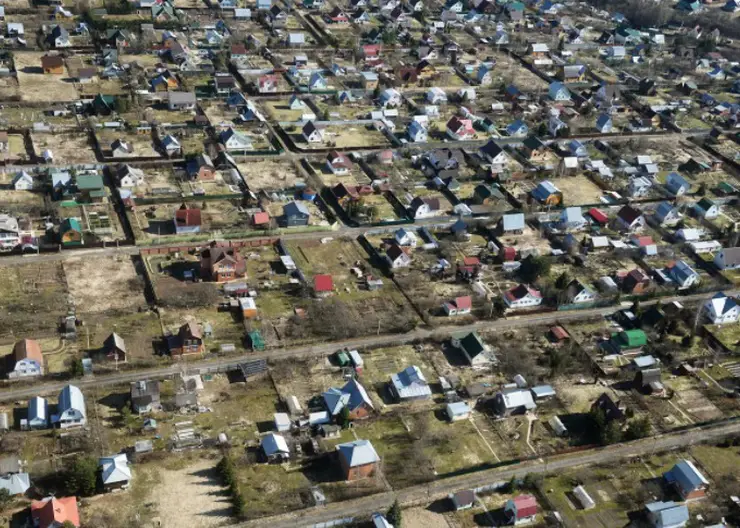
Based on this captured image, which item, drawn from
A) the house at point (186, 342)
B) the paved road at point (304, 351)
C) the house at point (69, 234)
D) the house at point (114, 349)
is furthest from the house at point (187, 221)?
the paved road at point (304, 351)

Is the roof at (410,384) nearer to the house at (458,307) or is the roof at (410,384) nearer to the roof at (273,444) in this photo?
the house at (458,307)

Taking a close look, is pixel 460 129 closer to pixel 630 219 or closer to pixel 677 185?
pixel 630 219

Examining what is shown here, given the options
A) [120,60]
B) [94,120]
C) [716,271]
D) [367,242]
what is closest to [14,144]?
[94,120]

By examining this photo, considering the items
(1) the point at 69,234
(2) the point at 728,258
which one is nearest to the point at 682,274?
(2) the point at 728,258

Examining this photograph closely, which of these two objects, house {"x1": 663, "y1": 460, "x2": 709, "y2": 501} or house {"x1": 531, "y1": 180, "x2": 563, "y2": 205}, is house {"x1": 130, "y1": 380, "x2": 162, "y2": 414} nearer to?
house {"x1": 663, "y1": 460, "x2": 709, "y2": 501}

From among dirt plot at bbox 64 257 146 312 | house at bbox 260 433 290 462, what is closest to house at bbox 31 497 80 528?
house at bbox 260 433 290 462
